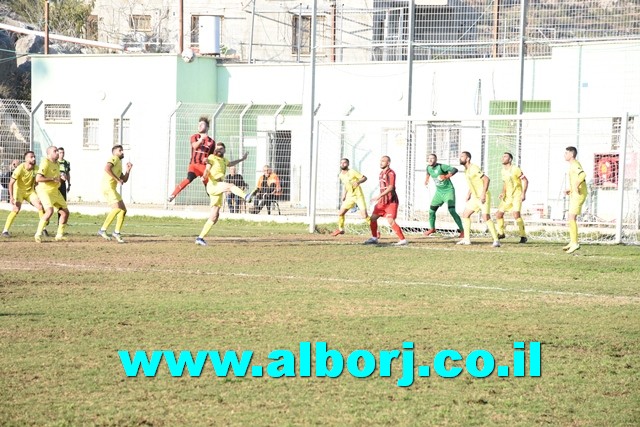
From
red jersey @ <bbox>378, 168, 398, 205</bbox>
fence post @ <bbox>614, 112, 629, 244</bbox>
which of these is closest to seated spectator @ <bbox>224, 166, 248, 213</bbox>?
red jersey @ <bbox>378, 168, 398, 205</bbox>

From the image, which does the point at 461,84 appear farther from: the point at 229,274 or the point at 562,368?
the point at 562,368

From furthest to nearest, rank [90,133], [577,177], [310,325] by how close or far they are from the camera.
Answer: [90,133] < [577,177] < [310,325]

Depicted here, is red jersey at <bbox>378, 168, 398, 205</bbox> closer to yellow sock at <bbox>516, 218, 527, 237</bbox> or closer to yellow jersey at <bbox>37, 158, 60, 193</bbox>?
yellow sock at <bbox>516, 218, 527, 237</bbox>

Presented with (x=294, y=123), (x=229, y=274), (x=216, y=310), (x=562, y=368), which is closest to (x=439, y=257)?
(x=229, y=274)

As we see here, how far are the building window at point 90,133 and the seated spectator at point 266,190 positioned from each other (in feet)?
28.5

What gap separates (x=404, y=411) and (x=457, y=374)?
139 cm

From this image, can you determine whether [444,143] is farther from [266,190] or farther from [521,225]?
[521,225]

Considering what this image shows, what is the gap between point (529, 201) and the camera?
97.0 feet

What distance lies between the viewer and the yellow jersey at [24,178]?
893 inches

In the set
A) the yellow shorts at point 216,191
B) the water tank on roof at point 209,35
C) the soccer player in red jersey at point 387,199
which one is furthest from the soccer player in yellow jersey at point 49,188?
the water tank on roof at point 209,35

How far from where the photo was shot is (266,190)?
103ft

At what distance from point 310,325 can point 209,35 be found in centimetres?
2740

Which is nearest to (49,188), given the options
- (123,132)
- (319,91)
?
(123,132)

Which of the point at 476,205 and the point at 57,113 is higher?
the point at 57,113
